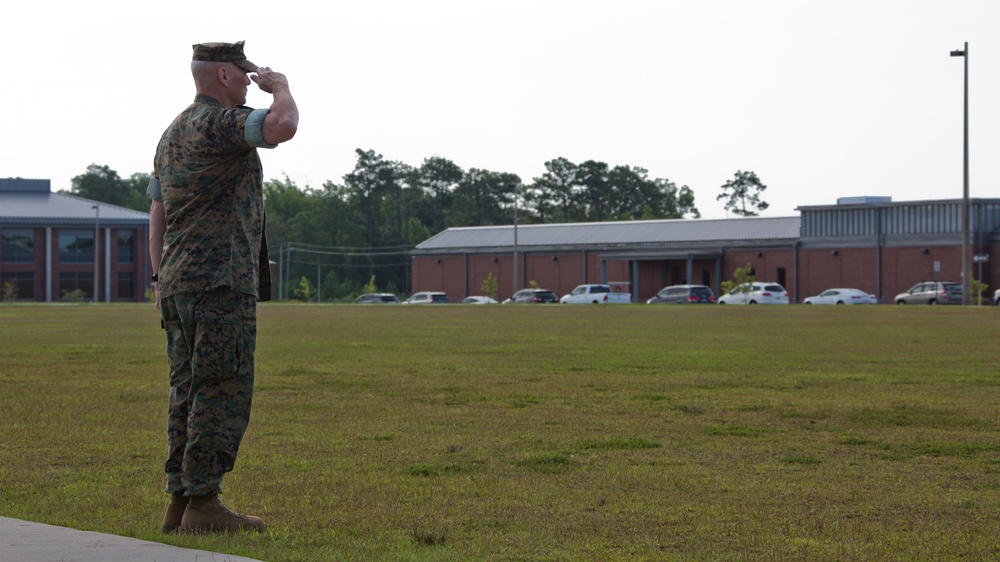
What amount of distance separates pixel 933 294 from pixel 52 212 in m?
71.7

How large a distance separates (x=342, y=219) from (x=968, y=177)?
102 m

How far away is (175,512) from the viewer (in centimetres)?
644

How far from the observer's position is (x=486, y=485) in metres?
7.96

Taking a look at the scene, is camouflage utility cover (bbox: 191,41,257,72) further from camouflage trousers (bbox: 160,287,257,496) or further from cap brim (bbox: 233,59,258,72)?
camouflage trousers (bbox: 160,287,257,496)

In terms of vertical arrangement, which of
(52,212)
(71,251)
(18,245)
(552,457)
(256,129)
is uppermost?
(52,212)

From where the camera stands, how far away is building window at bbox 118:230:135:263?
112062mm

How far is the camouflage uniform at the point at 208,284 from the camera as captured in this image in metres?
6.25

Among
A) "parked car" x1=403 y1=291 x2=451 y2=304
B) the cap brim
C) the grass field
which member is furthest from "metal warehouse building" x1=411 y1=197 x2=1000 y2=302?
the cap brim

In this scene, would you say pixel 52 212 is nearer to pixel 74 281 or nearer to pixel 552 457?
pixel 74 281

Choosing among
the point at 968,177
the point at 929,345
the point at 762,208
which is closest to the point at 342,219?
the point at 762,208

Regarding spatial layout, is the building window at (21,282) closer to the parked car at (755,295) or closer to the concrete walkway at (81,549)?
the parked car at (755,295)

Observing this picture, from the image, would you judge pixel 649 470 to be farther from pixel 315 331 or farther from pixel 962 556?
pixel 315 331

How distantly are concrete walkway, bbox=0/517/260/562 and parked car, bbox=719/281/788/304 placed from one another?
72.3 metres

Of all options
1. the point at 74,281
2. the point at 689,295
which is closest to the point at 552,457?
the point at 689,295
